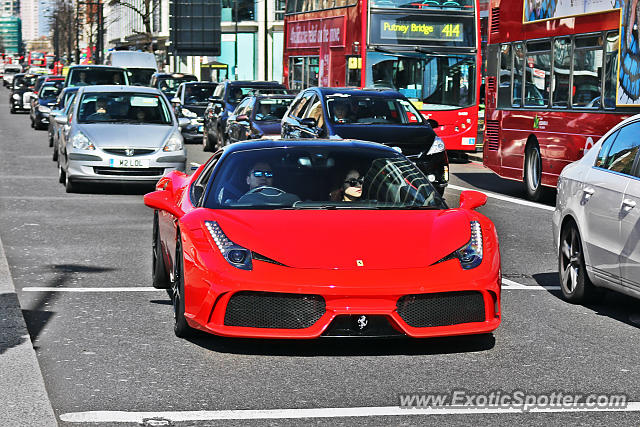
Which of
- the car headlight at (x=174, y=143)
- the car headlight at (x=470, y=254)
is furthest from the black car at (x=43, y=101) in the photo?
the car headlight at (x=470, y=254)

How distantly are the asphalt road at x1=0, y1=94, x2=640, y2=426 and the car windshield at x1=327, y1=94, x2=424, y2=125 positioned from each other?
7.54 m

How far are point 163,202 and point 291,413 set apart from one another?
117 inches

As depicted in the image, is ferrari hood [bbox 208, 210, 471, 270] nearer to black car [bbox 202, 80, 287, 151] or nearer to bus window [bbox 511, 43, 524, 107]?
bus window [bbox 511, 43, 524, 107]

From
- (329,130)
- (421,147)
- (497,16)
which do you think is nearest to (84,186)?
(329,130)

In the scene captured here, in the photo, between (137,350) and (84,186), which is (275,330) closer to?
(137,350)

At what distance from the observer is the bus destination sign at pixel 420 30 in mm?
25208

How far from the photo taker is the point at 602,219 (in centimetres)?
864

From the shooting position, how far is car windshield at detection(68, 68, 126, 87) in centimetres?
3625

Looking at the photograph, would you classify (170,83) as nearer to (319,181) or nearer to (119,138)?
(119,138)

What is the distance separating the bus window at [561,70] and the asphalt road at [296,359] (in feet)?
22.4

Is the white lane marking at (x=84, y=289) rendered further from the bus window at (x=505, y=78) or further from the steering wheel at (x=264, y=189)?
the bus window at (x=505, y=78)

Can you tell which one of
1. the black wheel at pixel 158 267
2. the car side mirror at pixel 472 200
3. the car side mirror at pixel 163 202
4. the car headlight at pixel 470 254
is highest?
the car side mirror at pixel 472 200

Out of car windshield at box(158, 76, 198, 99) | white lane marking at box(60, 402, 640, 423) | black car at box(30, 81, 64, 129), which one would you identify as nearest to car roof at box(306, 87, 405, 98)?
white lane marking at box(60, 402, 640, 423)

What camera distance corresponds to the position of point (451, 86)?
88.0 ft
